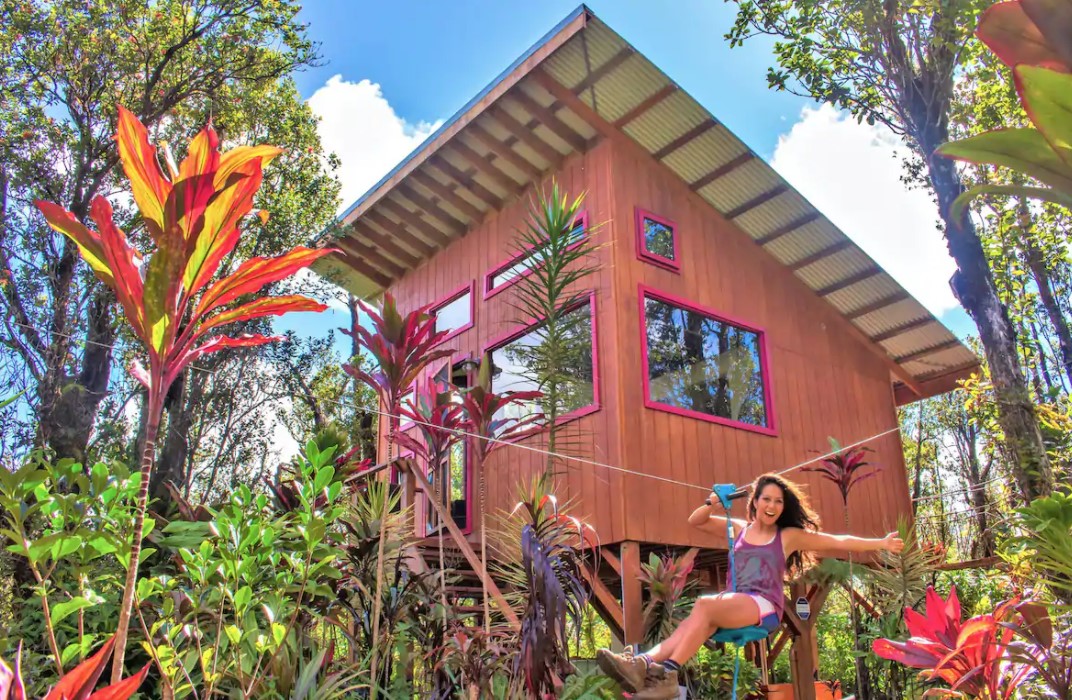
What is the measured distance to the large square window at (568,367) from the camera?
20.8 ft

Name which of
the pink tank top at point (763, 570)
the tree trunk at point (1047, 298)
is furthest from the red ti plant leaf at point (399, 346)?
the tree trunk at point (1047, 298)

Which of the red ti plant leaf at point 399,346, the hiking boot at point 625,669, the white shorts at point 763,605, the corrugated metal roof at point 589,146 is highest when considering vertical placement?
the corrugated metal roof at point 589,146

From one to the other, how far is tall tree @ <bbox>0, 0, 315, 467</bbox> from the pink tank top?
23.6 ft

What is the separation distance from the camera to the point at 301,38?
991 cm

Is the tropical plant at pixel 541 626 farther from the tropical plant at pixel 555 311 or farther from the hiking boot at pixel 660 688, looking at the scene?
the tropical plant at pixel 555 311

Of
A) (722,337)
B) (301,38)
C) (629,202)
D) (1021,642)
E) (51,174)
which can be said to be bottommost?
(1021,642)

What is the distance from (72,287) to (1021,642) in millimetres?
9632

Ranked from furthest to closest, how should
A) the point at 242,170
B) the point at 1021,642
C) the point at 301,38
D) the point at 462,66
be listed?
the point at 301,38, the point at 462,66, the point at 1021,642, the point at 242,170

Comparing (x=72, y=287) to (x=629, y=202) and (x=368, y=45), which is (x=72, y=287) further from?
(x=629, y=202)

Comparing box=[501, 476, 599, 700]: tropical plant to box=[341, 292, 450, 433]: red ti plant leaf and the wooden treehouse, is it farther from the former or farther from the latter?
the wooden treehouse

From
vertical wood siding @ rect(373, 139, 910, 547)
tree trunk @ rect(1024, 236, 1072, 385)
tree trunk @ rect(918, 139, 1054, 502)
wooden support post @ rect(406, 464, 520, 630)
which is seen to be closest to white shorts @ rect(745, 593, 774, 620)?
wooden support post @ rect(406, 464, 520, 630)

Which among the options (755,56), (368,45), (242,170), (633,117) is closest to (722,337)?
(633,117)

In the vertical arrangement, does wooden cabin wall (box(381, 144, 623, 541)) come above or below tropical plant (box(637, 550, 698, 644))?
above

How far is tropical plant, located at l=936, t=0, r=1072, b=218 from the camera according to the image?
1.42 meters
